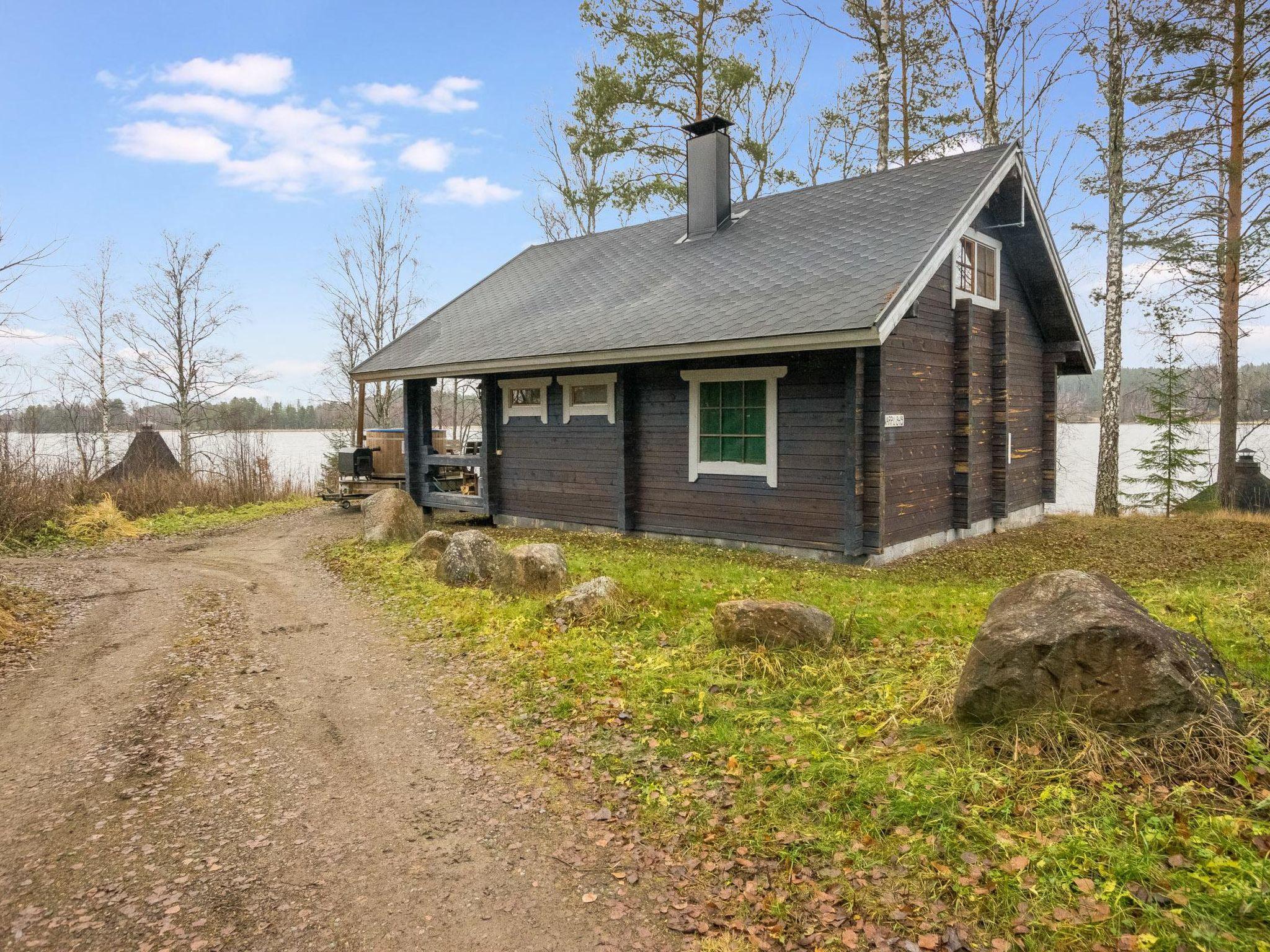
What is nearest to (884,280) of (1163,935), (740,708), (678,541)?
(678,541)

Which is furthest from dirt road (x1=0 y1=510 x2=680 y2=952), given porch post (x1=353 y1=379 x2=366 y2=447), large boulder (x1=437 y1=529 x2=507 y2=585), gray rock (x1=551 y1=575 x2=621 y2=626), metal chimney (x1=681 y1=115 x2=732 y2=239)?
metal chimney (x1=681 y1=115 x2=732 y2=239)

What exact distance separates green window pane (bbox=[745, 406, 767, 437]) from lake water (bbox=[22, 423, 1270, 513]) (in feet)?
36.3

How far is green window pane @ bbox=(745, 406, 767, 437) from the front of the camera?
10406 mm

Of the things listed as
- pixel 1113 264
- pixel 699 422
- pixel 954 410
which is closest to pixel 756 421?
pixel 699 422

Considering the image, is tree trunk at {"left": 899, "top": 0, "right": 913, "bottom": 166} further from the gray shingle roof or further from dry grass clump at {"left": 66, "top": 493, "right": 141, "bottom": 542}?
dry grass clump at {"left": 66, "top": 493, "right": 141, "bottom": 542}

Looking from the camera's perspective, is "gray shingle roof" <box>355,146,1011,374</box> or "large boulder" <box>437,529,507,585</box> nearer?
"large boulder" <box>437,529,507,585</box>

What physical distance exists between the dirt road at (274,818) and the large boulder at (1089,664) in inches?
83.7

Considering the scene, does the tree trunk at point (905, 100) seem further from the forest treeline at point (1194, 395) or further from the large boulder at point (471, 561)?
the large boulder at point (471, 561)

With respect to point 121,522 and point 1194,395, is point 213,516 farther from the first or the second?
point 1194,395

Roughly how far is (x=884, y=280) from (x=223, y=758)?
841cm

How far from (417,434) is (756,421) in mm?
8065

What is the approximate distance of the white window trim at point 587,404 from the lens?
12.2m

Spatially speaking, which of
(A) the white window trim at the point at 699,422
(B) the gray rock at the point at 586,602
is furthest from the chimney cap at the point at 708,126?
(B) the gray rock at the point at 586,602

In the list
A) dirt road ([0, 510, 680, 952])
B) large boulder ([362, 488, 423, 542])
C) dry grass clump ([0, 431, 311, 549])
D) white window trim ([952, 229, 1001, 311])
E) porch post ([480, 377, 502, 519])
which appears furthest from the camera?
porch post ([480, 377, 502, 519])
